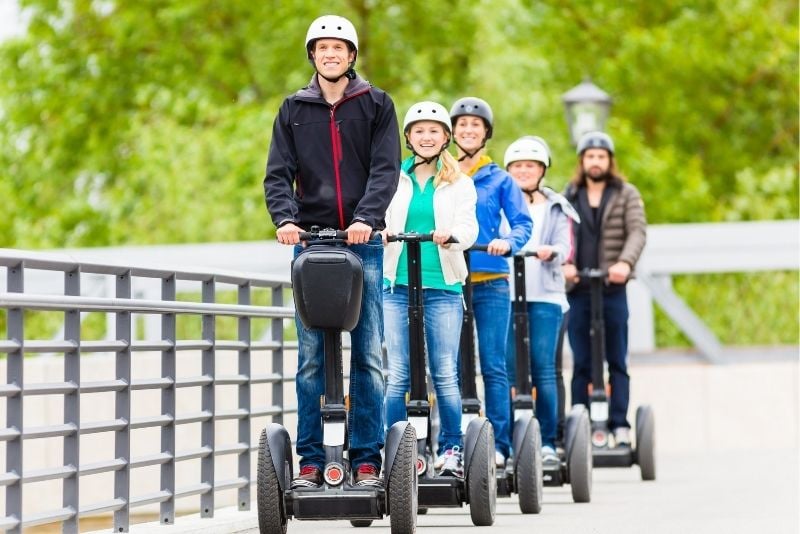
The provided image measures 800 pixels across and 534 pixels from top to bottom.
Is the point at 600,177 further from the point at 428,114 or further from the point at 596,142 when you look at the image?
the point at 428,114

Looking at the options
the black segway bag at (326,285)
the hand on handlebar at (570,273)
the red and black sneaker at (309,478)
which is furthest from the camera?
the hand on handlebar at (570,273)

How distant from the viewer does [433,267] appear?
29.9 ft

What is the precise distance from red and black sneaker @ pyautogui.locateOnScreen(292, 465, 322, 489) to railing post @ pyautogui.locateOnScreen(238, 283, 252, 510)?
2324 mm

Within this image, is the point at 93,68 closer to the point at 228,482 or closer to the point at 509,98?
the point at 509,98

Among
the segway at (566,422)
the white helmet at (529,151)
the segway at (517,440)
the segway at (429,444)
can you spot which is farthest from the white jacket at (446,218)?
the white helmet at (529,151)

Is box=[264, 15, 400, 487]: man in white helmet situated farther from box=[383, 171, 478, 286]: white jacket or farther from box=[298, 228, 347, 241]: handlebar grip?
box=[383, 171, 478, 286]: white jacket

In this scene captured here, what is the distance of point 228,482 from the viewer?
9969 mm

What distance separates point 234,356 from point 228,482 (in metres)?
5.70

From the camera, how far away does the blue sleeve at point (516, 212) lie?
9.71 meters

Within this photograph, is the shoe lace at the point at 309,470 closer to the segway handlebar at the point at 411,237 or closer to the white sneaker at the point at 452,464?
the segway handlebar at the point at 411,237

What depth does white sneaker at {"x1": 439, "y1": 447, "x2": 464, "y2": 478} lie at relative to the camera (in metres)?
8.99

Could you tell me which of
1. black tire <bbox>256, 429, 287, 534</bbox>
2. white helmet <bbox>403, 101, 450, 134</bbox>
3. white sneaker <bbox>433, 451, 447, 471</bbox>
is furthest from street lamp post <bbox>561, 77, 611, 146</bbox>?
black tire <bbox>256, 429, 287, 534</bbox>

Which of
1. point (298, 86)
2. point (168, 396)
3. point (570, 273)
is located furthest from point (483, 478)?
point (298, 86)

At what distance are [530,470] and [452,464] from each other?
3.25 ft
